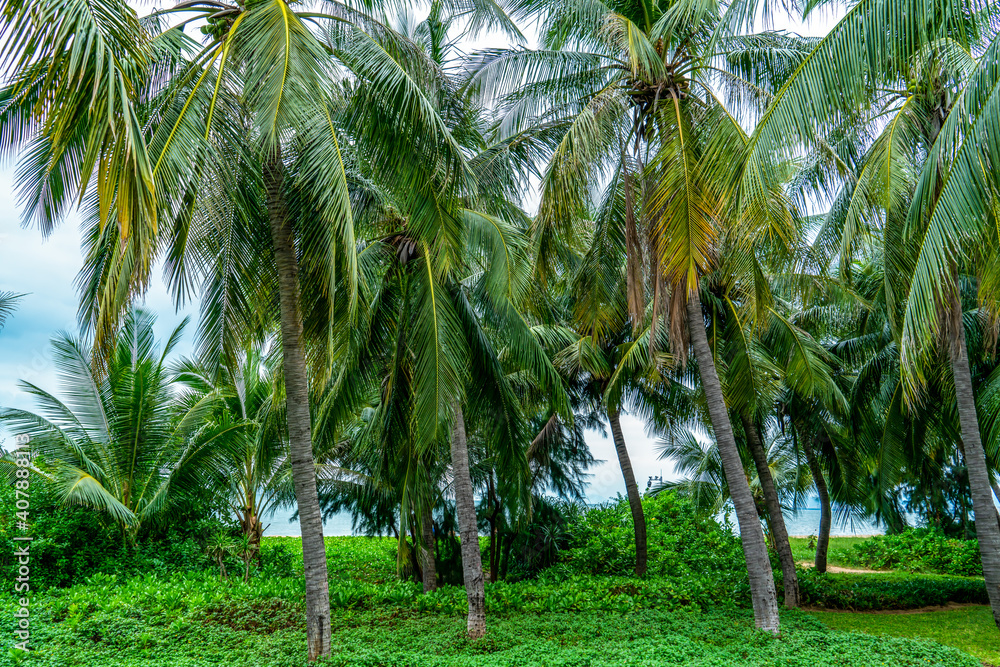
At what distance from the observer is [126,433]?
426 inches

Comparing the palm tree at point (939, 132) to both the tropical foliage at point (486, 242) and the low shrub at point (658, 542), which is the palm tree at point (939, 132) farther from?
the low shrub at point (658, 542)

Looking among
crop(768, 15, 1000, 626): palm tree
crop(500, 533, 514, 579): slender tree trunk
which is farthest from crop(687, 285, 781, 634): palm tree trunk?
crop(500, 533, 514, 579): slender tree trunk

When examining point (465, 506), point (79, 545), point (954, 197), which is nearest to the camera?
point (954, 197)

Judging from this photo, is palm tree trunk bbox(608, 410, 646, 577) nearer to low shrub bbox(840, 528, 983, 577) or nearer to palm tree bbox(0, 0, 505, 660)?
palm tree bbox(0, 0, 505, 660)

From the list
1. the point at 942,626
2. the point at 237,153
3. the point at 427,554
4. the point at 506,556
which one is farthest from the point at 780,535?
the point at 237,153

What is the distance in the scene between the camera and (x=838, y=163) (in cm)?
780

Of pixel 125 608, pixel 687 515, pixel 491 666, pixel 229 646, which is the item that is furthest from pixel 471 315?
pixel 687 515

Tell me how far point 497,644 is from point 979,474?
7.02 m

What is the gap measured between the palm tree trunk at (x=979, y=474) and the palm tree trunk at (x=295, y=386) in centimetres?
852

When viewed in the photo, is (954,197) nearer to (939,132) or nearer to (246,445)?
(939,132)

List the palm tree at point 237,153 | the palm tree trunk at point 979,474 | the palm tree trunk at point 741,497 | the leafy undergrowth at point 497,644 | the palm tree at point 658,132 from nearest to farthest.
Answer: the palm tree at point 237,153, the leafy undergrowth at point 497,644, the palm tree at point 658,132, the palm tree trunk at point 741,497, the palm tree trunk at point 979,474

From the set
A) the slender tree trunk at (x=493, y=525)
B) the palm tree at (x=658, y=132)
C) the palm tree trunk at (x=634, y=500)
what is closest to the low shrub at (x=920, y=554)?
the palm tree trunk at (x=634, y=500)

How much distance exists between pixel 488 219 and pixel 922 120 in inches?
238

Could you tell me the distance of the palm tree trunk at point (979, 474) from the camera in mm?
8328
